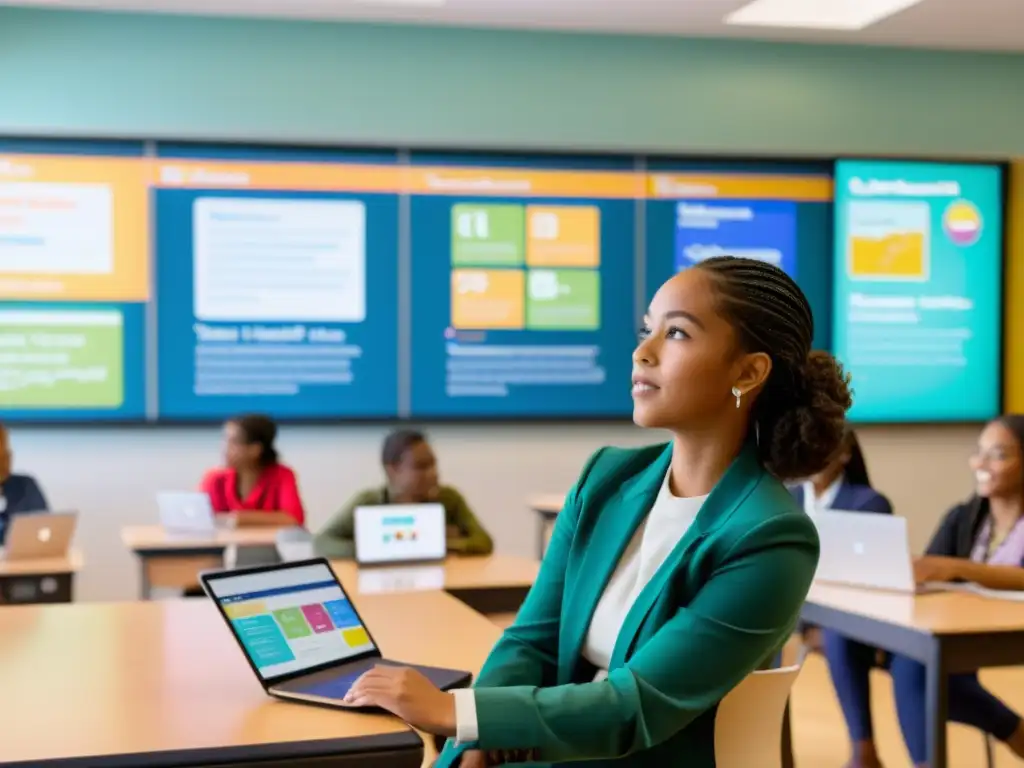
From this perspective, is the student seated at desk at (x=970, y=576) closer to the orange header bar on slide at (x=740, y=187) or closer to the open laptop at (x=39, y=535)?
the open laptop at (x=39, y=535)

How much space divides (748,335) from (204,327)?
190 inches

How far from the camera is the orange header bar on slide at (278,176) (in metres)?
6.11

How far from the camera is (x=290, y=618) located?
6.66ft

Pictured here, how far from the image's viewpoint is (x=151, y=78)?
6066 millimetres

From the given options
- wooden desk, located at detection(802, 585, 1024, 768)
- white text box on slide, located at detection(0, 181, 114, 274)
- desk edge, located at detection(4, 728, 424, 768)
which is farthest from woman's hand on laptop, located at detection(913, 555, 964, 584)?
white text box on slide, located at detection(0, 181, 114, 274)

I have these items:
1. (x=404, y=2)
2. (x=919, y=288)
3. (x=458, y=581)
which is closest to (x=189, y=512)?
(x=458, y=581)

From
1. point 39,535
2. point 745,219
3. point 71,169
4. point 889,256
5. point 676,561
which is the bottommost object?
point 39,535

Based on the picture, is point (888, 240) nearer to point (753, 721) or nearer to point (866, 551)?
point (866, 551)

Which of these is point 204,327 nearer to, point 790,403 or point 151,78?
point 151,78

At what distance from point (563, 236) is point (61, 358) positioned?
8.71ft

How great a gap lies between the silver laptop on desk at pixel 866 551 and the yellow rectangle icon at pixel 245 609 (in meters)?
1.83

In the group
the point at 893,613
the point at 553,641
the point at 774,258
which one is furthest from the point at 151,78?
the point at 553,641

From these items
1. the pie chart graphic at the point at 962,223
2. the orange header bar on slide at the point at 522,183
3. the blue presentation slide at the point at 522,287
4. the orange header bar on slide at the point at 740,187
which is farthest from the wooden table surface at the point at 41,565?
the pie chart graphic at the point at 962,223

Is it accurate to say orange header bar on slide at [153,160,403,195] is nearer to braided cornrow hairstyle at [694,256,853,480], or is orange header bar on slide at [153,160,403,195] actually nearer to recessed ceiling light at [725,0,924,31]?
recessed ceiling light at [725,0,924,31]
